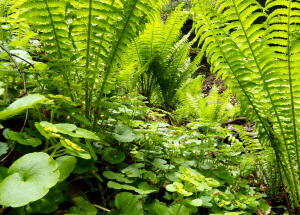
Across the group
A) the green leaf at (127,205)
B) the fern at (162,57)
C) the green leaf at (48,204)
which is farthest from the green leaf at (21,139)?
the fern at (162,57)

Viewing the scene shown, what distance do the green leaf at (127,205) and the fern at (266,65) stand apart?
67 cm

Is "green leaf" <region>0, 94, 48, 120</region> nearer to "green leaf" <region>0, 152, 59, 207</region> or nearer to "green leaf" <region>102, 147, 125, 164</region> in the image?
"green leaf" <region>0, 152, 59, 207</region>

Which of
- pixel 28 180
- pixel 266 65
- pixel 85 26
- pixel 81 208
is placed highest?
pixel 266 65

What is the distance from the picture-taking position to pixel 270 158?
1058 millimetres

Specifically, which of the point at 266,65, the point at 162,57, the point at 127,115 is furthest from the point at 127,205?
the point at 162,57

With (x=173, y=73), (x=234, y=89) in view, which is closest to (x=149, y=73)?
(x=173, y=73)

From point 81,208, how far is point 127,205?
102mm

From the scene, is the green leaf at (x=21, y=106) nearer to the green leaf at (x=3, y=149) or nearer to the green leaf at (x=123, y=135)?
the green leaf at (x=3, y=149)

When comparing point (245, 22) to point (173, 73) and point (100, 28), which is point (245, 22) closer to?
point (100, 28)

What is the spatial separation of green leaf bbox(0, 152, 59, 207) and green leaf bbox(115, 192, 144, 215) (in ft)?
0.72

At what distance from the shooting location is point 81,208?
49cm

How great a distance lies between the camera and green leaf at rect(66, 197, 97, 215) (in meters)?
0.47

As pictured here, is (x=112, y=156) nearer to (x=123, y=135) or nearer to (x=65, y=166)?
(x=123, y=135)

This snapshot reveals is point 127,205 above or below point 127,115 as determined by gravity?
below
